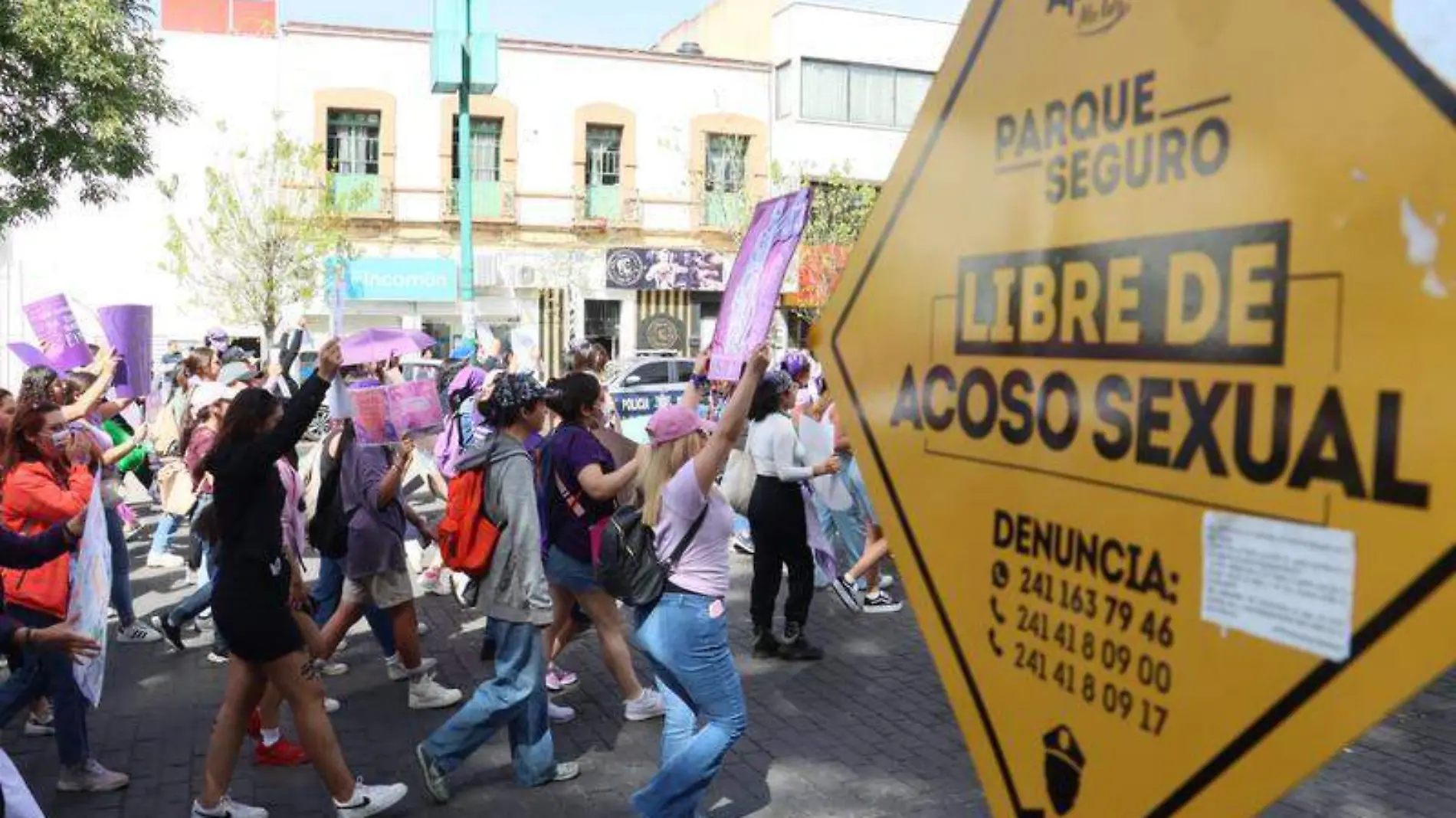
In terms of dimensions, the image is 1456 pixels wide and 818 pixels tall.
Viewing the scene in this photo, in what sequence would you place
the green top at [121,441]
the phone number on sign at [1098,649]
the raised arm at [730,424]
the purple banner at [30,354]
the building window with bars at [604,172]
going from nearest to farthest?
1. the phone number on sign at [1098,649]
2. the raised arm at [730,424]
3. the purple banner at [30,354]
4. the green top at [121,441]
5. the building window with bars at [604,172]

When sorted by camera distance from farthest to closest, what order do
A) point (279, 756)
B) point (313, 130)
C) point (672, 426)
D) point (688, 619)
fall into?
point (313, 130) < point (279, 756) < point (672, 426) < point (688, 619)

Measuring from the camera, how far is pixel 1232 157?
1.20 m

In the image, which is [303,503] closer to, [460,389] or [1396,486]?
[460,389]

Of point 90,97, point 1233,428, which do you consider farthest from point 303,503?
point 90,97

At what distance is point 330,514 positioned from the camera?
220 inches

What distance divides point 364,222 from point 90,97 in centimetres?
1461

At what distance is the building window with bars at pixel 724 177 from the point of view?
28094 mm

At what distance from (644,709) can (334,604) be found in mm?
1872

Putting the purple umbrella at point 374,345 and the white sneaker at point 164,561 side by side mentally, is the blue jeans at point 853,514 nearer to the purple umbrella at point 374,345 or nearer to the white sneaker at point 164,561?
the purple umbrella at point 374,345

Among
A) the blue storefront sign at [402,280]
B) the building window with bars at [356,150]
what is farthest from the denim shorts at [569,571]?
the building window with bars at [356,150]

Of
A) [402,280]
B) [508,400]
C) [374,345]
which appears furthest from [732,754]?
[402,280]

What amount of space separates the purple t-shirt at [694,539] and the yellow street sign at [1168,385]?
94.0 inches

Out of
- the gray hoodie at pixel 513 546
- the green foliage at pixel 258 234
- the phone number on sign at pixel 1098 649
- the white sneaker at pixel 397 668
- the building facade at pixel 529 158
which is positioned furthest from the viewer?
the building facade at pixel 529 158

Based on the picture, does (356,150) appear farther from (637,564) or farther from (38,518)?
(637,564)
